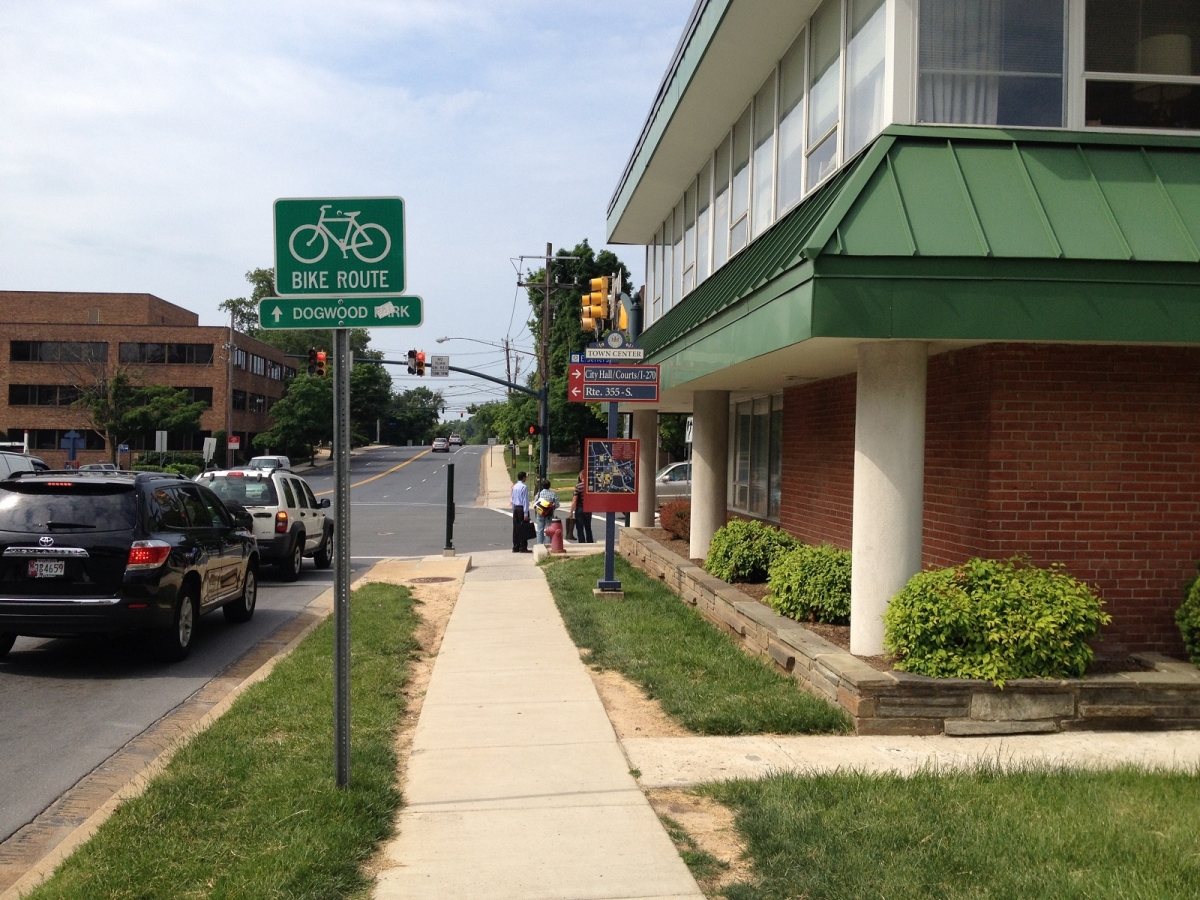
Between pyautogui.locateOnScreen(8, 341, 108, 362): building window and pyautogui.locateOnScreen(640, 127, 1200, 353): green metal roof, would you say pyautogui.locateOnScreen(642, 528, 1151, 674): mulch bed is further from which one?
pyautogui.locateOnScreen(8, 341, 108, 362): building window

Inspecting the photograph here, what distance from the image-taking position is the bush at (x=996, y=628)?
7109mm

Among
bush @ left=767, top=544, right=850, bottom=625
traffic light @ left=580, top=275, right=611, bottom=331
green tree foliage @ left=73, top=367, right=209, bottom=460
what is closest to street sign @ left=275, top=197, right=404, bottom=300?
bush @ left=767, top=544, right=850, bottom=625

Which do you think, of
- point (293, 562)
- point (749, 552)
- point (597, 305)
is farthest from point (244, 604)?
point (597, 305)

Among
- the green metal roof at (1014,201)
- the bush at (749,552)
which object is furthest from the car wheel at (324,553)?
the green metal roof at (1014,201)

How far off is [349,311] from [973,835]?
13.0ft

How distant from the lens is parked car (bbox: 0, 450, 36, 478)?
1790cm

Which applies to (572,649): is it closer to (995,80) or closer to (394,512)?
(995,80)

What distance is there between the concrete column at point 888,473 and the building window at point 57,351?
213ft

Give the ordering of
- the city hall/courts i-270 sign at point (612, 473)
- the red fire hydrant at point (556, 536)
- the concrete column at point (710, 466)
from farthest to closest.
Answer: the red fire hydrant at point (556, 536) → the concrete column at point (710, 466) → the city hall/courts i-270 sign at point (612, 473)

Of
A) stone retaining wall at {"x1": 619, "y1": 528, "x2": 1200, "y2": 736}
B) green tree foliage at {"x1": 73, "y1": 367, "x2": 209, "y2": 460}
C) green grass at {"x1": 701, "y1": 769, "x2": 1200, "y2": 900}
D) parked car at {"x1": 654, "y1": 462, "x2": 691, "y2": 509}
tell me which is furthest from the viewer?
green tree foliage at {"x1": 73, "y1": 367, "x2": 209, "y2": 460}

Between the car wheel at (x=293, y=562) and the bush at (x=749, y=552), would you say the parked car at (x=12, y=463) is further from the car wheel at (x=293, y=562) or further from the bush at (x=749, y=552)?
the bush at (x=749, y=552)

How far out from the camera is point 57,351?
6575 cm

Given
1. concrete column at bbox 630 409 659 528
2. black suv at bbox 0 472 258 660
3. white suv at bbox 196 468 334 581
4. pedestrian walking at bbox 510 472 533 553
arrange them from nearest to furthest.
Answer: black suv at bbox 0 472 258 660 → white suv at bbox 196 468 334 581 → concrete column at bbox 630 409 659 528 → pedestrian walking at bbox 510 472 533 553

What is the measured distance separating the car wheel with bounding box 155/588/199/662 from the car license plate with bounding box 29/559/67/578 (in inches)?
42.0
